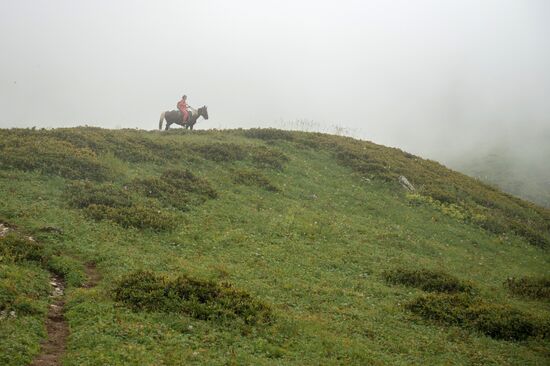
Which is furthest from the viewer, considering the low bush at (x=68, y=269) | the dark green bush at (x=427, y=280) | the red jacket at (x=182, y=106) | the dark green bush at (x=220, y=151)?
the red jacket at (x=182, y=106)

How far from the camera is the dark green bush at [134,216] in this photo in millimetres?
21017

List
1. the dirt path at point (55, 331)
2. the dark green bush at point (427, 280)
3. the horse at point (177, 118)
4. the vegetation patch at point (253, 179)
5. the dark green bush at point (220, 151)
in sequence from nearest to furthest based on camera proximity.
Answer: the dirt path at point (55, 331) → the dark green bush at point (427, 280) → the vegetation patch at point (253, 179) → the dark green bush at point (220, 151) → the horse at point (177, 118)

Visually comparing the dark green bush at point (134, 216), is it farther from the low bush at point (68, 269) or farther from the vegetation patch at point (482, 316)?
the vegetation patch at point (482, 316)

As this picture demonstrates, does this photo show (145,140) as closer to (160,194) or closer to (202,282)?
(160,194)

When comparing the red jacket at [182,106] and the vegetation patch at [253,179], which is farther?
the red jacket at [182,106]

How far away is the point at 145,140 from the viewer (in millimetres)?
34812

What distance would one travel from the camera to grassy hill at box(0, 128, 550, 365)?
13.2m

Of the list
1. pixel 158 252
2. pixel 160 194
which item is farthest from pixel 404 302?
pixel 160 194

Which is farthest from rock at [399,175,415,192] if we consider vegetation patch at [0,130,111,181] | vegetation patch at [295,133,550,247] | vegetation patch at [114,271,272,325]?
vegetation patch at [114,271,272,325]

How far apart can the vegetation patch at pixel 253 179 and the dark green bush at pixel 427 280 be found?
38.8ft

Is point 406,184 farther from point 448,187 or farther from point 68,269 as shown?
point 68,269

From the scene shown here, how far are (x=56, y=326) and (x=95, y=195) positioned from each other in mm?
10900

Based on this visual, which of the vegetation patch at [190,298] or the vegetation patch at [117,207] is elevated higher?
the vegetation patch at [117,207]

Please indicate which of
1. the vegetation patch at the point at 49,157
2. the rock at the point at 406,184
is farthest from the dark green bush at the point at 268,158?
the vegetation patch at the point at 49,157
